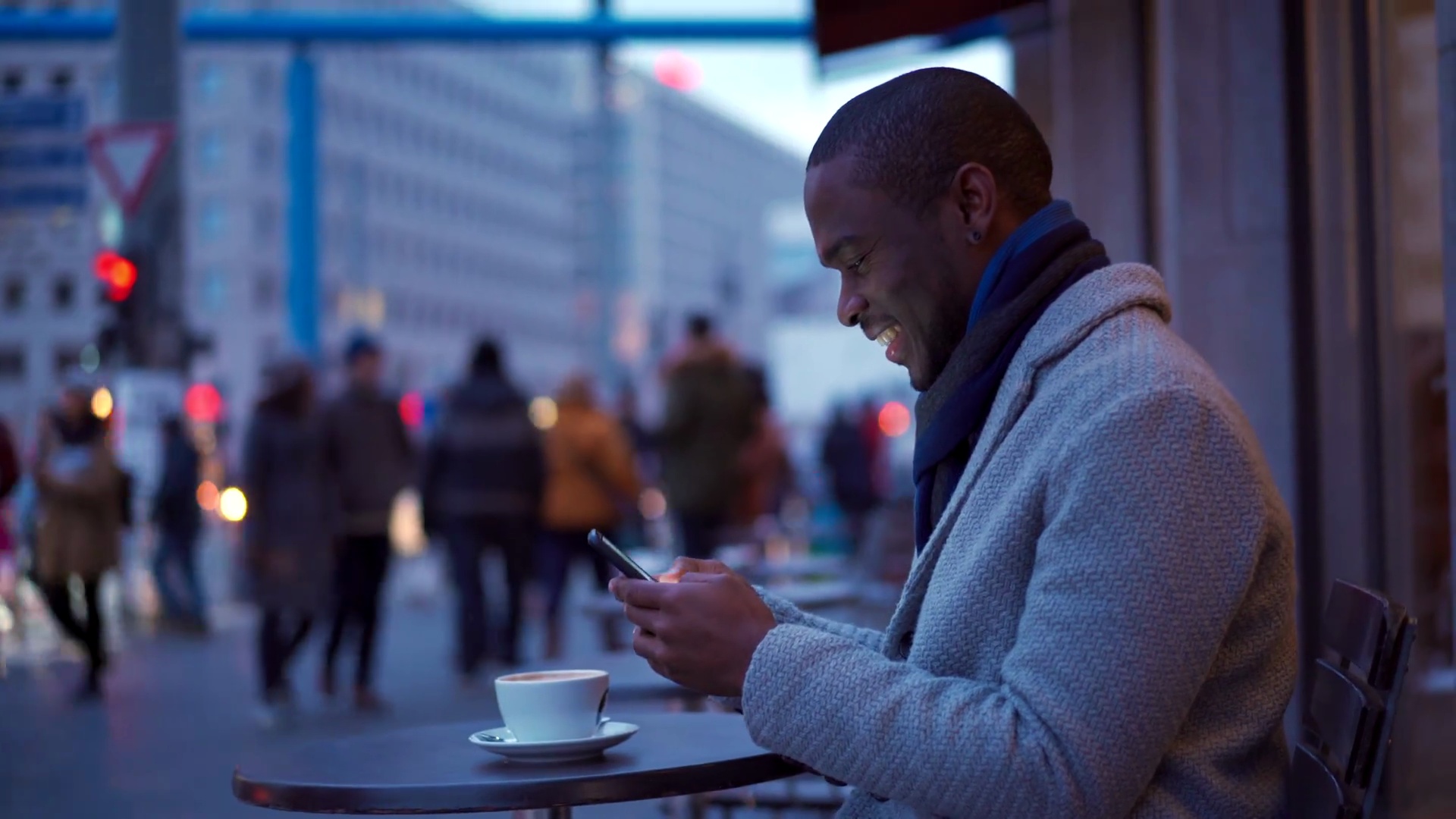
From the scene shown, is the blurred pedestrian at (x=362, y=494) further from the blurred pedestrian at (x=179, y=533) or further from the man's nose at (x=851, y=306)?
the man's nose at (x=851, y=306)

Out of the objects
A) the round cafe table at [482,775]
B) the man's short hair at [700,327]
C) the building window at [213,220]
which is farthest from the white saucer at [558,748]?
the building window at [213,220]

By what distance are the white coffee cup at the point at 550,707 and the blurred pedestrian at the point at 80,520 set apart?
8913mm

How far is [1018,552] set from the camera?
1763mm

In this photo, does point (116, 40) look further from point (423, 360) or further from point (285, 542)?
point (423, 360)

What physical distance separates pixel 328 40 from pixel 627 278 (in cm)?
9412

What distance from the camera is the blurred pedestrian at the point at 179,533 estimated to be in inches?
563

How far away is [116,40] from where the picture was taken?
11414 mm

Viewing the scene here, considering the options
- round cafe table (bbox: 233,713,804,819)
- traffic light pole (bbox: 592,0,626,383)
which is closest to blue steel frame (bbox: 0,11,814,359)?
round cafe table (bbox: 233,713,804,819)

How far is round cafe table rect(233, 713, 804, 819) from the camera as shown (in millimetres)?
1914

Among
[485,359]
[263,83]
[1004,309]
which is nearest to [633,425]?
[485,359]

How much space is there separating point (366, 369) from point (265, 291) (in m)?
67.8

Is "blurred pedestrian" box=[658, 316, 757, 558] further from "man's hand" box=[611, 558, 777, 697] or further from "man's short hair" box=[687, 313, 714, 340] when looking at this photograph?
"man's hand" box=[611, 558, 777, 697]

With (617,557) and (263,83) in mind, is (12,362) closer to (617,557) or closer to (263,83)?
(617,557)

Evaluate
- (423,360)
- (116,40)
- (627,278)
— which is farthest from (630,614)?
(627,278)
